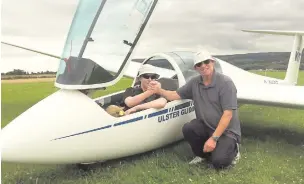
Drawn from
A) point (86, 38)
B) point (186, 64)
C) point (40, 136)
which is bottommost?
A: point (40, 136)

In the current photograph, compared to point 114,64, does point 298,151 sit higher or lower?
lower

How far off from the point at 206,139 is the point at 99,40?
2.24 meters

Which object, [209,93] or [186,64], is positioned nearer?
[209,93]

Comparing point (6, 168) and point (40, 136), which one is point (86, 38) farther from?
point (6, 168)

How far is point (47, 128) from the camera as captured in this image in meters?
5.26

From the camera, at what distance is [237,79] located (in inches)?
360

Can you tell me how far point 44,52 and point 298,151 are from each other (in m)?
8.81

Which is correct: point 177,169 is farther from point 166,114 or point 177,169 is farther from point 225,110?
point 225,110

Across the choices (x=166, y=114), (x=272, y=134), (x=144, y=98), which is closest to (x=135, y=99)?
(x=144, y=98)

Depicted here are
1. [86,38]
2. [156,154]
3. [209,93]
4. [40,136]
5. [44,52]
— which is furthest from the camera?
[44,52]

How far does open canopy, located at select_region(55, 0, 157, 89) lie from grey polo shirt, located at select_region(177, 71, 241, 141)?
128 centimetres

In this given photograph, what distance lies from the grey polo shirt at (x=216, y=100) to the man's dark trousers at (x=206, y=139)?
4.1 inches

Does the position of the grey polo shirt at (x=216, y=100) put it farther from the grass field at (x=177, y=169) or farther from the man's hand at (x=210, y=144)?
the grass field at (x=177, y=169)

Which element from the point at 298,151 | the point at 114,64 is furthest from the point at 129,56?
the point at 298,151
